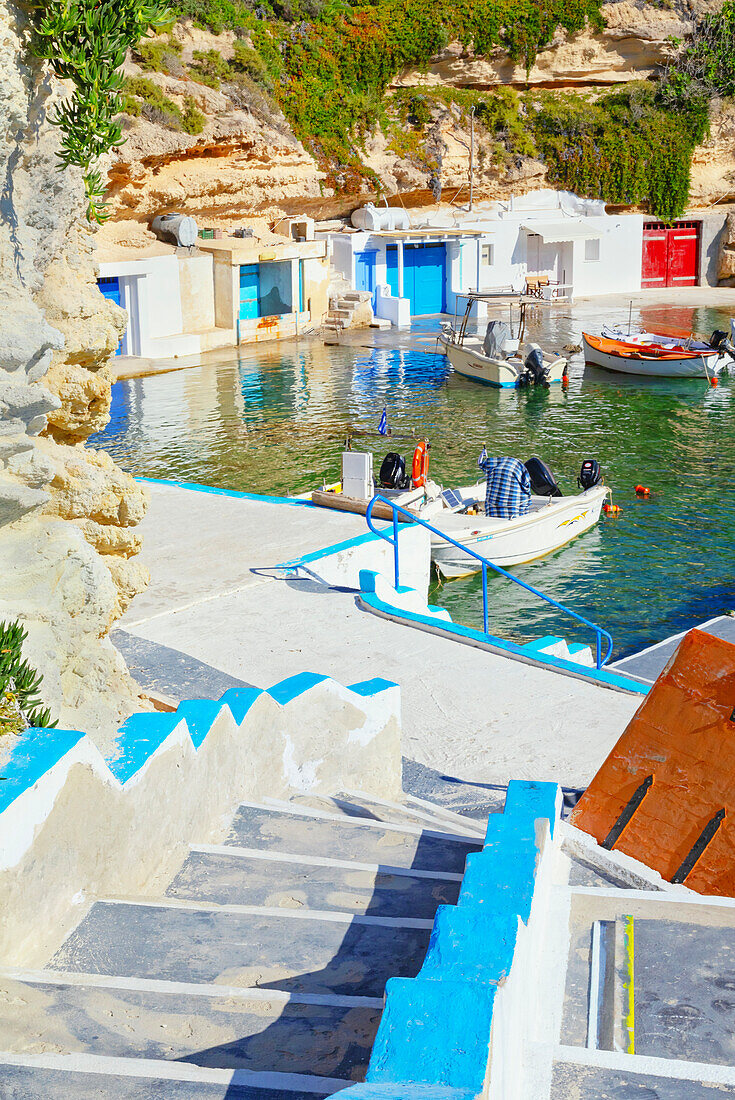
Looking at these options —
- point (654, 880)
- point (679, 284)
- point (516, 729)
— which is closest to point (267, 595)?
point (516, 729)

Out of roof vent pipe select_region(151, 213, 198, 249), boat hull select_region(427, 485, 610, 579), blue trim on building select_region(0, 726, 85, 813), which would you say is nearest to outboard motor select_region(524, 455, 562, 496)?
boat hull select_region(427, 485, 610, 579)

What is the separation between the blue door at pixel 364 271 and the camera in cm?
4238

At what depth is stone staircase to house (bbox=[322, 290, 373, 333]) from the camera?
40.4 metres

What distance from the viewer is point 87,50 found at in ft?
15.5

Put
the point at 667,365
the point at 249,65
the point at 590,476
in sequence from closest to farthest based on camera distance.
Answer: the point at 590,476 → the point at 667,365 → the point at 249,65

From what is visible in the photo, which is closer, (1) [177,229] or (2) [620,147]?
(1) [177,229]

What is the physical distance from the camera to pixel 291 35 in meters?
44.8

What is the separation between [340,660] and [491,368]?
2198cm

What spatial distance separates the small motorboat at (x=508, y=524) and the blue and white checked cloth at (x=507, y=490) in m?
0.22

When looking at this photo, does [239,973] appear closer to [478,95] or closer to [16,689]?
[16,689]

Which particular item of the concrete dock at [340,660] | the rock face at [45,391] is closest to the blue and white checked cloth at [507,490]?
the concrete dock at [340,660]

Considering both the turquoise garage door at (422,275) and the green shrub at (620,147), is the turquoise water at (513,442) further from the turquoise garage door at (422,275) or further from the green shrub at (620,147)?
the green shrub at (620,147)

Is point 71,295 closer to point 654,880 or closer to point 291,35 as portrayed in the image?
point 654,880

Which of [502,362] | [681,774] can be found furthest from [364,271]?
[681,774]
